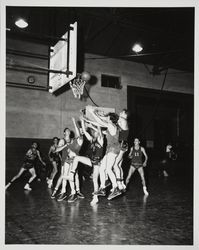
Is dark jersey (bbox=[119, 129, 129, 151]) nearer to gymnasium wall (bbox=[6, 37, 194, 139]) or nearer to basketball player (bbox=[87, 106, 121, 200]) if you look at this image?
basketball player (bbox=[87, 106, 121, 200])

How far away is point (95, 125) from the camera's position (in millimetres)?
6023

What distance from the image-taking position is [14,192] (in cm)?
617

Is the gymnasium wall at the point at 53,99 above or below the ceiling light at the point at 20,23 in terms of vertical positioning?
below

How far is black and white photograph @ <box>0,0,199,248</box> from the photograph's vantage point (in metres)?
3.63

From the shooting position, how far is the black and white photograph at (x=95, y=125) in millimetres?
3627

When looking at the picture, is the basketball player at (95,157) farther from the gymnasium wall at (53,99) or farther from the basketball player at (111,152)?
the gymnasium wall at (53,99)

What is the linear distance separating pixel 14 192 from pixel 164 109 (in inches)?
478

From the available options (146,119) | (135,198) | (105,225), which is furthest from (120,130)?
(146,119)

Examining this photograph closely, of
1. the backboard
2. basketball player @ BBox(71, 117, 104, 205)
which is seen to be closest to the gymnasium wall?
the backboard

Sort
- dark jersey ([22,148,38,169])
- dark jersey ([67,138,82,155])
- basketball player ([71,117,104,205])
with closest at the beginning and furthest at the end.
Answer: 1. basketball player ([71,117,104,205])
2. dark jersey ([67,138,82,155])
3. dark jersey ([22,148,38,169])

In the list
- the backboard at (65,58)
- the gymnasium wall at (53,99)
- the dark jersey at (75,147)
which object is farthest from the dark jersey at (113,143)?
the gymnasium wall at (53,99)

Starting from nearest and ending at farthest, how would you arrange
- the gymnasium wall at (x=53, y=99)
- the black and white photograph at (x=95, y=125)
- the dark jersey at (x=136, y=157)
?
the black and white photograph at (x=95, y=125)
the dark jersey at (x=136, y=157)
the gymnasium wall at (x=53, y=99)

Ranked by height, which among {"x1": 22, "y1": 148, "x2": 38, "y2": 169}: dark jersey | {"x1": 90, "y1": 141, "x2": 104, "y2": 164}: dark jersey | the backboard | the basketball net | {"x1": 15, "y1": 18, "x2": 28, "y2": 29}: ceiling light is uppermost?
{"x1": 15, "y1": 18, "x2": 28, "y2": 29}: ceiling light

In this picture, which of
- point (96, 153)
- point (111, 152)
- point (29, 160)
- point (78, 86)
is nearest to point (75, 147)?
point (96, 153)
